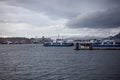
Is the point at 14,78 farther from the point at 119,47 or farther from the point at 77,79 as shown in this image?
the point at 119,47

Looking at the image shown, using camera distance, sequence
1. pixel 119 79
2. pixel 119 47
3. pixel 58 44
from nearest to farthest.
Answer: pixel 119 79
pixel 119 47
pixel 58 44

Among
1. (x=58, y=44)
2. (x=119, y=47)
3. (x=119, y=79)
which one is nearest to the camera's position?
(x=119, y=79)

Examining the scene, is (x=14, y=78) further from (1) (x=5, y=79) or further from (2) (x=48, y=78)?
(2) (x=48, y=78)

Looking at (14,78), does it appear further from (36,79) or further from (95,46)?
(95,46)

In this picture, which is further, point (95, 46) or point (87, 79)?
point (95, 46)

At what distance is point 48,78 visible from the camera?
27.4m

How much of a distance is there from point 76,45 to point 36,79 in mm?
92307

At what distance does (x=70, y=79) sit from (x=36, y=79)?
16.2 ft

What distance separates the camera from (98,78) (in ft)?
89.4

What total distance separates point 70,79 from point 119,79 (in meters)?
6.97

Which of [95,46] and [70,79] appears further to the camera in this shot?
[95,46]

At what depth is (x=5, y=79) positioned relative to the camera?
87.1 feet

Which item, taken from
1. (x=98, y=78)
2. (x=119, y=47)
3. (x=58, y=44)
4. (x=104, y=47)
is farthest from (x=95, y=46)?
(x=98, y=78)

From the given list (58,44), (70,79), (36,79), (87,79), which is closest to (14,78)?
(36,79)
